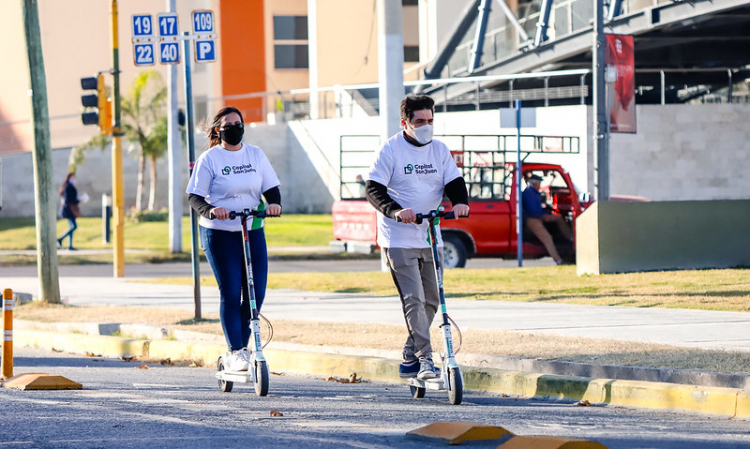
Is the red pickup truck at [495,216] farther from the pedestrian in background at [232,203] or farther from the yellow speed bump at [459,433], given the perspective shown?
the yellow speed bump at [459,433]

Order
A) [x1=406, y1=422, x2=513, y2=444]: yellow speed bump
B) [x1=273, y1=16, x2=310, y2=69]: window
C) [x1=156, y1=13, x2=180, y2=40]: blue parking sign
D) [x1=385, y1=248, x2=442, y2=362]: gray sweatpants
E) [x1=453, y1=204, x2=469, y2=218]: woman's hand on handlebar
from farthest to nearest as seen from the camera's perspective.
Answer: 1. [x1=273, y1=16, x2=310, y2=69]: window
2. [x1=156, y1=13, x2=180, y2=40]: blue parking sign
3. [x1=385, y1=248, x2=442, y2=362]: gray sweatpants
4. [x1=453, y1=204, x2=469, y2=218]: woman's hand on handlebar
5. [x1=406, y1=422, x2=513, y2=444]: yellow speed bump

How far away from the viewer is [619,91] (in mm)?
21266

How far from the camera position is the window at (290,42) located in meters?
55.4

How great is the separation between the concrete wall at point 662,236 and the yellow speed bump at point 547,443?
1087 cm

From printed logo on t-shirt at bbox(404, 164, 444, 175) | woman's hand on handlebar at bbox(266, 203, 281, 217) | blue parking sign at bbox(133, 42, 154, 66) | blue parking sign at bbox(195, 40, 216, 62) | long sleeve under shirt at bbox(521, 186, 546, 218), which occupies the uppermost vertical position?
blue parking sign at bbox(133, 42, 154, 66)

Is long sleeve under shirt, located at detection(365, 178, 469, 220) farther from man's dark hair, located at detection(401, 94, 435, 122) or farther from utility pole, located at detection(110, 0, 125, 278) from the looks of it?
utility pole, located at detection(110, 0, 125, 278)

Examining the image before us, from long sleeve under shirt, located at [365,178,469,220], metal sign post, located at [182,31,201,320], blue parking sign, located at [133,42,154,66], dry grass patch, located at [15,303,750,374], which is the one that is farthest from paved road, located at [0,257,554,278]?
long sleeve under shirt, located at [365,178,469,220]

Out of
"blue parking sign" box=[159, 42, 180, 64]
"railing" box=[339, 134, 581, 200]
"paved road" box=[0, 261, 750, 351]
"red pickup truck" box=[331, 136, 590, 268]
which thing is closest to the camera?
"paved road" box=[0, 261, 750, 351]

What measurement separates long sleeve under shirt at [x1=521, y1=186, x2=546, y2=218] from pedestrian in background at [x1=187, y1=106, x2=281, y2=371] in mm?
Result: 11469

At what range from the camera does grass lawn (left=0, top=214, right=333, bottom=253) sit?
99.6ft

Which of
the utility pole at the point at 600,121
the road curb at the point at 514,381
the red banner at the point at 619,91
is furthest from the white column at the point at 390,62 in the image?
the road curb at the point at 514,381

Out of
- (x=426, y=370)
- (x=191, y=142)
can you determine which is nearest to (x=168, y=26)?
(x=191, y=142)

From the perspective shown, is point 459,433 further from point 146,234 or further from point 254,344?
point 146,234

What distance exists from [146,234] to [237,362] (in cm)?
2426
